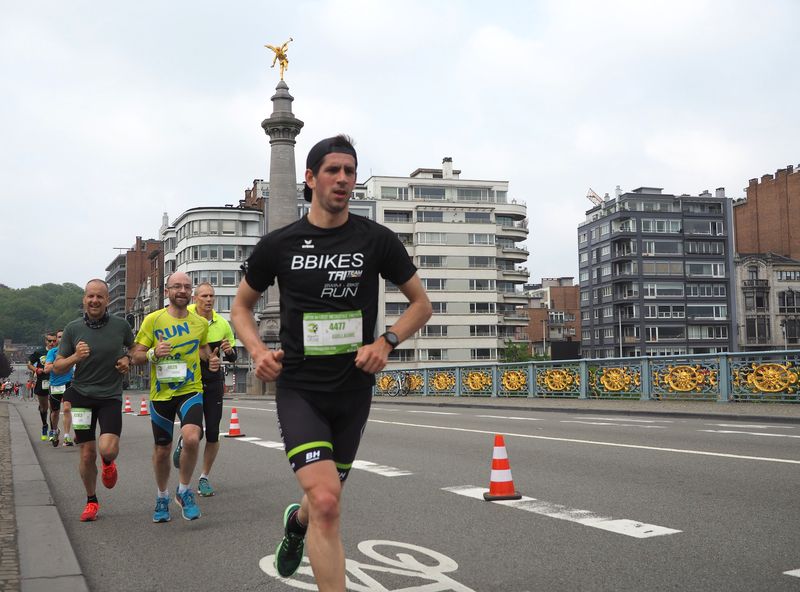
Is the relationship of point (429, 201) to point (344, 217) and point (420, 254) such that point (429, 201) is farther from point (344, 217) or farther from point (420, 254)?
point (344, 217)

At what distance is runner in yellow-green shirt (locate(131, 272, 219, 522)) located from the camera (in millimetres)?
7250

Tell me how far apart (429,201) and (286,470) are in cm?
8520

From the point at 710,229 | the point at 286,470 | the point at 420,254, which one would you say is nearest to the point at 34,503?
the point at 286,470

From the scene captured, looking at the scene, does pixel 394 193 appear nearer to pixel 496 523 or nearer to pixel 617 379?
pixel 617 379

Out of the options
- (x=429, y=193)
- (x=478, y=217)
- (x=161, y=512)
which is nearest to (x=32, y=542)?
(x=161, y=512)

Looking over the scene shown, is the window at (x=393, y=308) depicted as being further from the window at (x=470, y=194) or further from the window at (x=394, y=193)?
the window at (x=470, y=194)

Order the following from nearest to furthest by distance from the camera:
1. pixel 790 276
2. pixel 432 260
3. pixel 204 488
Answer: pixel 204 488, pixel 432 260, pixel 790 276

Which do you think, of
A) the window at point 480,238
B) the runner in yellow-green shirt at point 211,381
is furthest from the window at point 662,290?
the runner in yellow-green shirt at point 211,381

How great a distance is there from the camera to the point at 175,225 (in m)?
97.7

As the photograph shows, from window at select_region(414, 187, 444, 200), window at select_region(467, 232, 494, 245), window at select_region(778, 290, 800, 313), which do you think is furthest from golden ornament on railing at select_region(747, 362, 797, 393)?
window at select_region(778, 290, 800, 313)

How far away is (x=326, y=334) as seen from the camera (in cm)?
392

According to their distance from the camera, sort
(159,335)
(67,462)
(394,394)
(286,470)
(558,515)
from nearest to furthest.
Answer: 1. (558,515)
2. (159,335)
3. (286,470)
4. (67,462)
5. (394,394)

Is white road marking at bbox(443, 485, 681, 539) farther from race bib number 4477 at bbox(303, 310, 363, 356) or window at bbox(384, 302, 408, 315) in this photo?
window at bbox(384, 302, 408, 315)

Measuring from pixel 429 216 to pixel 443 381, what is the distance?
5924cm
